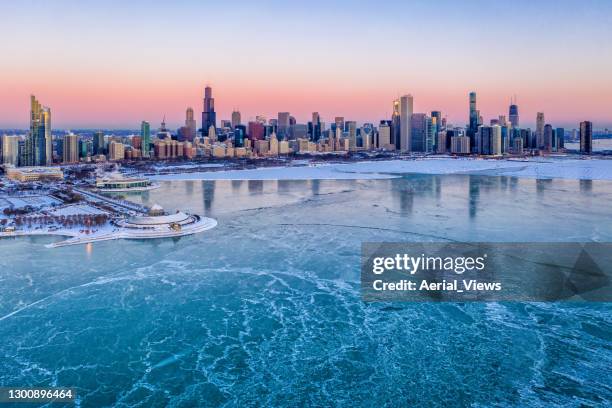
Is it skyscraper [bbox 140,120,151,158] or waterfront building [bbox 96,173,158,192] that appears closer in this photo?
waterfront building [bbox 96,173,158,192]

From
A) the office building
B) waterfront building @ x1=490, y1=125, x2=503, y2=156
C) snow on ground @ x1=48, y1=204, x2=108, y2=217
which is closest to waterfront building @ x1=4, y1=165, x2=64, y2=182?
snow on ground @ x1=48, y1=204, x2=108, y2=217

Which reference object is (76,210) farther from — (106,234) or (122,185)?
(122,185)

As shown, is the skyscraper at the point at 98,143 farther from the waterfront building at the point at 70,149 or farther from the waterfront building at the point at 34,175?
the waterfront building at the point at 34,175

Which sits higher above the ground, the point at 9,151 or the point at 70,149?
the point at 70,149

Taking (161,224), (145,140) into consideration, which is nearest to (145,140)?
(145,140)

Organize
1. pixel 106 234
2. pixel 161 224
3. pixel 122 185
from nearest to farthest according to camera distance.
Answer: pixel 106 234 → pixel 161 224 → pixel 122 185

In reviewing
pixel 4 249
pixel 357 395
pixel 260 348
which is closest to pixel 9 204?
pixel 4 249

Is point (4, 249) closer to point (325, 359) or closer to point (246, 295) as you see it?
point (246, 295)

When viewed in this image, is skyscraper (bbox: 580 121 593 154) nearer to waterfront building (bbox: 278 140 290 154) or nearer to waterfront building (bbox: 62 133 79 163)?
waterfront building (bbox: 278 140 290 154)
